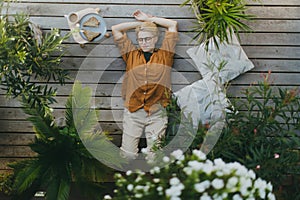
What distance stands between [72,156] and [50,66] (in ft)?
2.71

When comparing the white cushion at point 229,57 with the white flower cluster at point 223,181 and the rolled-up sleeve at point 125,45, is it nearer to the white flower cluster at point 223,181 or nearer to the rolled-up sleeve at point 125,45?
the rolled-up sleeve at point 125,45

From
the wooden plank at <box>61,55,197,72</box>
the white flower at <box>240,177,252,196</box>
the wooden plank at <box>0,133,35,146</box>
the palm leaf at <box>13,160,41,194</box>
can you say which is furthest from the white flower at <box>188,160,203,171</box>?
the wooden plank at <box>0,133,35,146</box>

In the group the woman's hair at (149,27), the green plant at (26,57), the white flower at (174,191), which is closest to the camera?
the white flower at (174,191)

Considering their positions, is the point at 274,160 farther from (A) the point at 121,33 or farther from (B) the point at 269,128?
(A) the point at 121,33

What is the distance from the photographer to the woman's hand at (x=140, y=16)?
466 centimetres

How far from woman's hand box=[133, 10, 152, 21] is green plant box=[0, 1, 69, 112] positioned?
69cm

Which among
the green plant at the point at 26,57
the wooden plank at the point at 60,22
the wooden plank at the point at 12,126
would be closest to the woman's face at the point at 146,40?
the wooden plank at the point at 60,22

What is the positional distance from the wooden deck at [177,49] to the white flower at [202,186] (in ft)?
6.45

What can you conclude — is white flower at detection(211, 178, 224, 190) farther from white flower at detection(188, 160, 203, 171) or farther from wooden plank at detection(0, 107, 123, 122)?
wooden plank at detection(0, 107, 123, 122)

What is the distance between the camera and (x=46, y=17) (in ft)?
15.5

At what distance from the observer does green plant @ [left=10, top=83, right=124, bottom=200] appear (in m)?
4.31

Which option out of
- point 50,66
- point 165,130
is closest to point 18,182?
point 50,66

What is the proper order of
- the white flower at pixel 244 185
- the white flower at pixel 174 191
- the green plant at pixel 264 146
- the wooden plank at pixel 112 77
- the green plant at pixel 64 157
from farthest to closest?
the wooden plank at pixel 112 77 < the green plant at pixel 64 157 < the green plant at pixel 264 146 < the white flower at pixel 244 185 < the white flower at pixel 174 191

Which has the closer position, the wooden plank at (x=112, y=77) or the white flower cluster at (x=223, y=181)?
the white flower cluster at (x=223, y=181)
